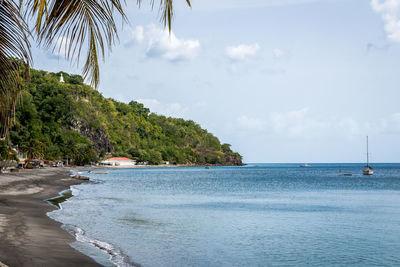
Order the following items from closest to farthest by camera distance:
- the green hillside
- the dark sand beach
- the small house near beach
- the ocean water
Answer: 1. the dark sand beach
2. the ocean water
3. the green hillside
4. the small house near beach

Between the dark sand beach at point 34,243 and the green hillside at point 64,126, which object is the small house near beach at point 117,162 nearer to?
the green hillside at point 64,126

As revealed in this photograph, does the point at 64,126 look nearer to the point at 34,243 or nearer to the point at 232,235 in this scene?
the point at 232,235

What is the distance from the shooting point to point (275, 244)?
19234 millimetres

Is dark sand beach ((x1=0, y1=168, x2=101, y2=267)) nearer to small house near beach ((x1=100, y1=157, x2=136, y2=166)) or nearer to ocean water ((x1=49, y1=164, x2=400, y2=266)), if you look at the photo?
ocean water ((x1=49, y1=164, x2=400, y2=266))

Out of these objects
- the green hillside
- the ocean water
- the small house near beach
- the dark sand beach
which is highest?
the green hillside

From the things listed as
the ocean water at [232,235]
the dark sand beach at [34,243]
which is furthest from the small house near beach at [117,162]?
the dark sand beach at [34,243]

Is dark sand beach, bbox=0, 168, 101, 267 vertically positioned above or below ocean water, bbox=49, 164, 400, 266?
above

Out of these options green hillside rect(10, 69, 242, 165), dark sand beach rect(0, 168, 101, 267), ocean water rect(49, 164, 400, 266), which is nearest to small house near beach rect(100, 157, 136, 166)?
green hillside rect(10, 69, 242, 165)

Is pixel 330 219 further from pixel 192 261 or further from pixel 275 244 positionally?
pixel 192 261

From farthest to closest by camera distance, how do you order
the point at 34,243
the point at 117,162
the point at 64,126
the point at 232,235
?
the point at 117,162 < the point at 64,126 < the point at 232,235 < the point at 34,243

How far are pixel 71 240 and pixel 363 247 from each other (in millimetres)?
13036

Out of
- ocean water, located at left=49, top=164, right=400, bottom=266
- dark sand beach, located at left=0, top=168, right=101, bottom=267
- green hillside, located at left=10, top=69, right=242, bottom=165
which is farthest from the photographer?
green hillside, located at left=10, top=69, right=242, bottom=165

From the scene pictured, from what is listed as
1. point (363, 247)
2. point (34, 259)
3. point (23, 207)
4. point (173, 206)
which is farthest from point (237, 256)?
point (173, 206)

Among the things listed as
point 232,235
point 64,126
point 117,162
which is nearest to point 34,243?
point 232,235
